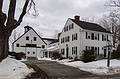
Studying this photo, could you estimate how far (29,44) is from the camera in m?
62.5

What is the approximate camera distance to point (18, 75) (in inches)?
642

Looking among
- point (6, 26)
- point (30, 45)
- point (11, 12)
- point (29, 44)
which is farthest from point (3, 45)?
point (29, 44)

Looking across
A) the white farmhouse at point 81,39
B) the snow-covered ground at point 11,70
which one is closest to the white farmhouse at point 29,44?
the white farmhouse at point 81,39

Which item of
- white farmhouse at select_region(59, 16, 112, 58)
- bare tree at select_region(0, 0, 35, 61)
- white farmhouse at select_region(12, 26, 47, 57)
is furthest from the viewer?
white farmhouse at select_region(12, 26, 47, 57)

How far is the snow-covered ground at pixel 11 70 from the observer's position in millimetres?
16031

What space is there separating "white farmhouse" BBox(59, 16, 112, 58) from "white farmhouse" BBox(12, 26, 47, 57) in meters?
16.5

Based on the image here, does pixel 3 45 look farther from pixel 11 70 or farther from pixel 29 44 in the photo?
pixel 29 44

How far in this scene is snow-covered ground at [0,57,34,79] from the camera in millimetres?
16031

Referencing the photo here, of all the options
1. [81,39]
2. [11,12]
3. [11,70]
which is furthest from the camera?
[81,39]

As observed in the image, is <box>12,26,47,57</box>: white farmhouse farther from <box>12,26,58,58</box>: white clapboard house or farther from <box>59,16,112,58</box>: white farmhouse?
<box>59,16,112,58</box>: white farmhouse

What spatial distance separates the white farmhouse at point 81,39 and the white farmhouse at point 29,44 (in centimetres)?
1654

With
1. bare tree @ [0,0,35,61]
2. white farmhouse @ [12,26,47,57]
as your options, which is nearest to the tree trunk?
bare tree @ [0,0,35,61]

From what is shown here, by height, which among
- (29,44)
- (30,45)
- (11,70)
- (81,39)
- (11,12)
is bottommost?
(11,70)

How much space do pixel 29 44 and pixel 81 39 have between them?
84.2 feet
